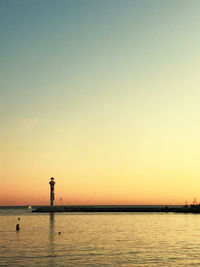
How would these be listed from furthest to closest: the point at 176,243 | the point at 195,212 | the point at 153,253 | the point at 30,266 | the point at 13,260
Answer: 1. the point at 195,212
2. the point at 176,243
3. the point at 153,253
4. the point at 13,260
5. the point at 30,266

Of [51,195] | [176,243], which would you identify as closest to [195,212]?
[51,195]

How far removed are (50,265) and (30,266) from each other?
232 cm

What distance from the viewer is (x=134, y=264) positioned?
40219 millimetres

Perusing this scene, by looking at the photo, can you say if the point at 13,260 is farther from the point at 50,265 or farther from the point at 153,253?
the point at 153,253

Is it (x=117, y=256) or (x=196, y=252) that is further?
(x=196, y=252)

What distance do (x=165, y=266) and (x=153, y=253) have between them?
8634 millimetres

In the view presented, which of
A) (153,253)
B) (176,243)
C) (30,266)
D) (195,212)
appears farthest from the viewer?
(195,212)

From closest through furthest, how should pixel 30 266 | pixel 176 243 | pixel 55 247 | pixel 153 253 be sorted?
1. pixel 30 266
2. pixel 153 253
3. pixel 55 247
4. pixel 176 243

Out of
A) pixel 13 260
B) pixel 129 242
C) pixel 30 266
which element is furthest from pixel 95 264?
pixel 129 242

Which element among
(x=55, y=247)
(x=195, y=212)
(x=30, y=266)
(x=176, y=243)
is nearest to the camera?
(x=30, y=266)

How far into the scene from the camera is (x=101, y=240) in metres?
61.4

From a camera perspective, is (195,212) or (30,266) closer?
(30,266)

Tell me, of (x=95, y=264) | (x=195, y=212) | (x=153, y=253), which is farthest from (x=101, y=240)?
(x=195, y=212)

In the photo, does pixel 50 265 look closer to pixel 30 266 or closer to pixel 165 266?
pixel 30 266
